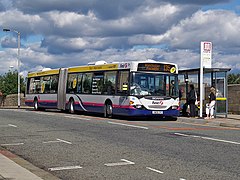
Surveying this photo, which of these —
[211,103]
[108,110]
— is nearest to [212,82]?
[211,103]

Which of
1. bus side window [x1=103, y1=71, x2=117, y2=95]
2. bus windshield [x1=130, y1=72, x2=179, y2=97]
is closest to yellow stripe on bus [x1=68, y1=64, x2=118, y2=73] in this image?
bus side window [x1=103, y1=71, x2=117, y2=95]

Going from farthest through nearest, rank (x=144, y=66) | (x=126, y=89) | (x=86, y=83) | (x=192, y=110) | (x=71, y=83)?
(x=71, y=83) → (x=86, y=83) → (x=192, y=110) → (x=144, y=66) → (x=126, y=89)

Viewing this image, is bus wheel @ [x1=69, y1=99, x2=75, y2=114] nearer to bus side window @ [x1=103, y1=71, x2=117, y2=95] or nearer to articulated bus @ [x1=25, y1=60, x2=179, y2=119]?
articulated bus @ [x1=25, y1=60, x2=179, y2=119]

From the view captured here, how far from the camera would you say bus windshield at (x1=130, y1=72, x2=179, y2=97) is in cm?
2305

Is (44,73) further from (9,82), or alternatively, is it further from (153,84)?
(9,82)

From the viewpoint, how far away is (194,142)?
556 inches

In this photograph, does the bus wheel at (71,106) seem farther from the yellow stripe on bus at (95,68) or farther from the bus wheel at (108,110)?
the bus wheel at (108,110)

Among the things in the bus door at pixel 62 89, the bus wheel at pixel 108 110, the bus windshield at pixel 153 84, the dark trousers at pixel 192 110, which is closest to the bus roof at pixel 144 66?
the bus windshield at pixel 153 84

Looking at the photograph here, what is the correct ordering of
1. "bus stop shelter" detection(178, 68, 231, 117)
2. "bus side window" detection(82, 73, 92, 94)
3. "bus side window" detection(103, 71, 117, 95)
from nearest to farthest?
"bus side window" detection(103, 71, 117, 95), "bus stop shelter" detection(178, 68, 231, 117), "bus side window" detection(82, 73, 92, 94)

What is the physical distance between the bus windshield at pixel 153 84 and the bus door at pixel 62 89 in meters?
8.78

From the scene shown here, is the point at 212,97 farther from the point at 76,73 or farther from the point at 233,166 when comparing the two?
the point at 233,166

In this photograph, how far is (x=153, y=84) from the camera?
23.5 meters

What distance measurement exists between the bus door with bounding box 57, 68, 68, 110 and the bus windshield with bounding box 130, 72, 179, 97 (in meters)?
8.78

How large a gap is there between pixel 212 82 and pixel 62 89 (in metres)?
9.92
